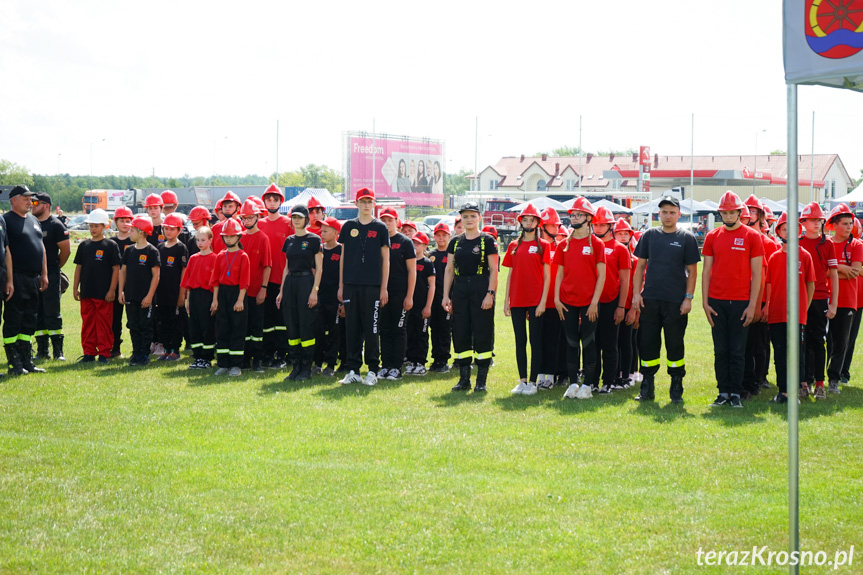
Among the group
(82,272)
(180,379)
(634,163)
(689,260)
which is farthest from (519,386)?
(634,163)

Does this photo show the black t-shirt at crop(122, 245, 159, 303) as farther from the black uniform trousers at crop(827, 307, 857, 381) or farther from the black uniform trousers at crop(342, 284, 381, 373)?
the black uniform trousers at crop(827, 307, 857, 381)

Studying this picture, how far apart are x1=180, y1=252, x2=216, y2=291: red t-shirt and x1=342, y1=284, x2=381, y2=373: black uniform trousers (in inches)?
78.0

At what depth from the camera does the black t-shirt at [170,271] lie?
11898mm

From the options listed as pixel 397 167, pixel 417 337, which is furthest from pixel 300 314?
pixel 397 167

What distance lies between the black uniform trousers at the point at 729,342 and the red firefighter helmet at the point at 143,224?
7705 mm

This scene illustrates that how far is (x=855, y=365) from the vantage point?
1170cm

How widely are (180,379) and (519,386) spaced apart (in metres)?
4.21

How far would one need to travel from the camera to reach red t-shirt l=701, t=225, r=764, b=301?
343 inches

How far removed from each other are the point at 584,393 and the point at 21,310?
23.1 feet

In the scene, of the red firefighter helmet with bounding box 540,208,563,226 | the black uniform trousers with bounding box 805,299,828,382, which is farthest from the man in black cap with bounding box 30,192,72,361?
the black uniform trousers with bounding box 805,299,828,382

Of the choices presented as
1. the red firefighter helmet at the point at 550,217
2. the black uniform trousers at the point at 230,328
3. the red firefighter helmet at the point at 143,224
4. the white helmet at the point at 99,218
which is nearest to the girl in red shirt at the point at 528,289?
the red firefighter helmet at the point at 550,217

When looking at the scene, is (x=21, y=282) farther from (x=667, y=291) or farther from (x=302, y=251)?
(x=667, y=291)

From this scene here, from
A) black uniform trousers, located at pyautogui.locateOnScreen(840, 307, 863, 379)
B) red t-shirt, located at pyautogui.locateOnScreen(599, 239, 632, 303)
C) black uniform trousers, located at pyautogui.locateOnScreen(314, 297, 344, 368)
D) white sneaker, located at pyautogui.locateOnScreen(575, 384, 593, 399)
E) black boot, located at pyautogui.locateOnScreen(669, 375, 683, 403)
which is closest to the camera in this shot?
black boot, located at pyautogui.locateOnScreen(669, 375, 683, 403)

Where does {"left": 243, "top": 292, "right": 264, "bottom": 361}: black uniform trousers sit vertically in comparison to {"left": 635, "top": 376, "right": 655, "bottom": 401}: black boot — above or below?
above
